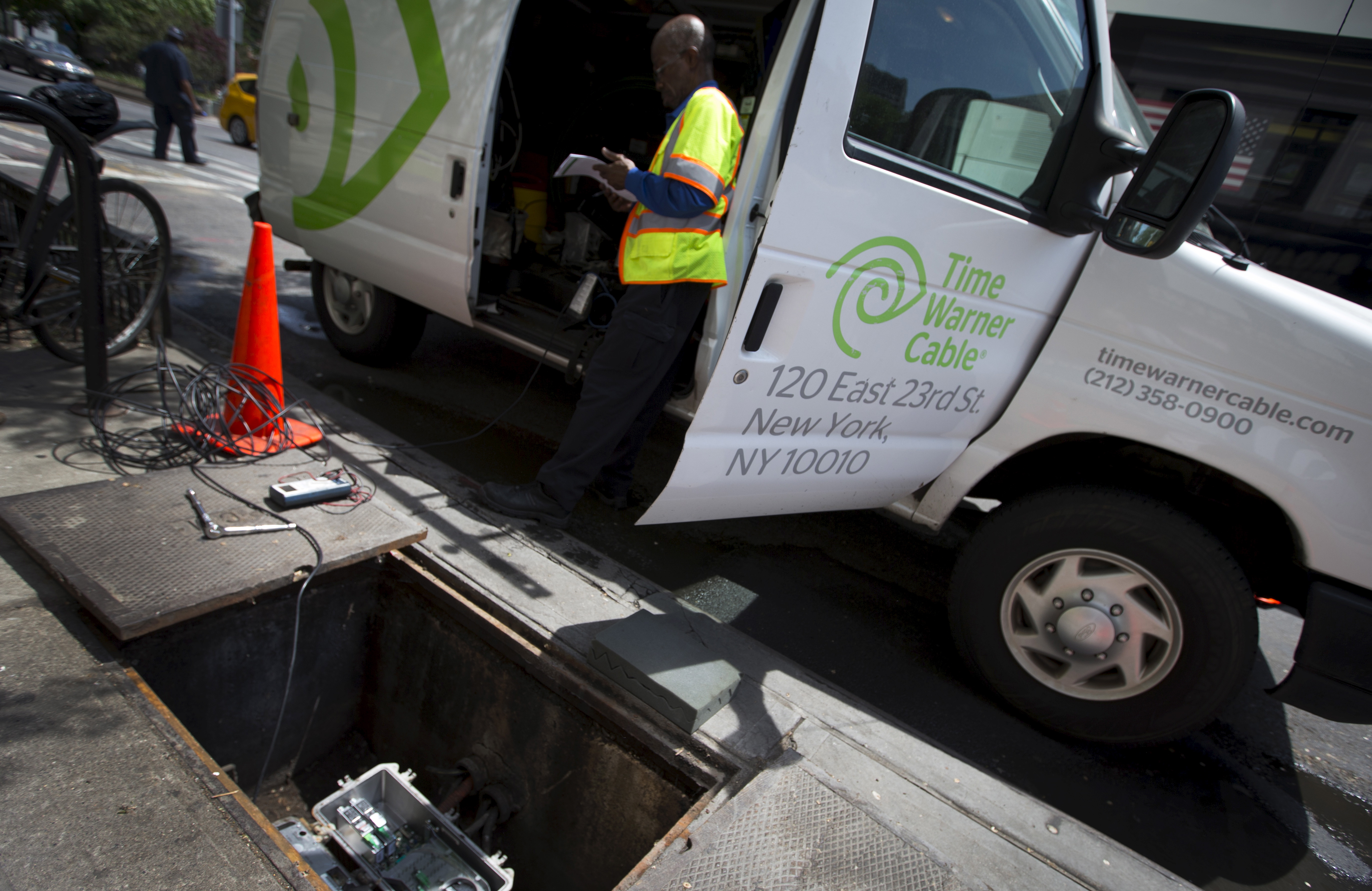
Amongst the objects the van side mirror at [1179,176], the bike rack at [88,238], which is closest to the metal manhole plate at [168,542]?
the bike rack at [88,238]

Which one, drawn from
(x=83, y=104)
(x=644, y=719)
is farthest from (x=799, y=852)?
(x=83, y=104)

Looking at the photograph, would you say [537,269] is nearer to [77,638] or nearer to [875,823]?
[77,638]

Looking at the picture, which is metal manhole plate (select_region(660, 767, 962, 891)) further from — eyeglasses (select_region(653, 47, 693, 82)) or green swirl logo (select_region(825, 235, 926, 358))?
eyeglasses (select_region(653, 47, 693, 82))

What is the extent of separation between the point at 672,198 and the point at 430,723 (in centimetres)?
208

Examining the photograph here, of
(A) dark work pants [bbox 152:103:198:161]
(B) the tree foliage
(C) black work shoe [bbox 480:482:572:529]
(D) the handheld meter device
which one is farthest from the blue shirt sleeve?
(B) the tree foliage

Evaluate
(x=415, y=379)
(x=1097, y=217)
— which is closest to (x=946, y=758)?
(x=1097, y=217)

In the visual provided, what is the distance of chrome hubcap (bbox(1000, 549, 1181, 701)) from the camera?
247 cm

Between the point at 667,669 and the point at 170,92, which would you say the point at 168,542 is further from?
the point at 170,92

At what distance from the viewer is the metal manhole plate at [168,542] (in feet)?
6.58

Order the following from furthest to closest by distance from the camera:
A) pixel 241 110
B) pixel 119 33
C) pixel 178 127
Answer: pixel 119 33
pixel 241 110
pixel 178 127

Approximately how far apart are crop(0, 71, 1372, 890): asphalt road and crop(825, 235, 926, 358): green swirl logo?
1.31m

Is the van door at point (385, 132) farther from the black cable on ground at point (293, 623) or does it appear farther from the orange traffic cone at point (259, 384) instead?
the black cable on ground at point (293, 623)

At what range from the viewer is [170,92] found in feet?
35.9

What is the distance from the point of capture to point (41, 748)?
1.61 m
